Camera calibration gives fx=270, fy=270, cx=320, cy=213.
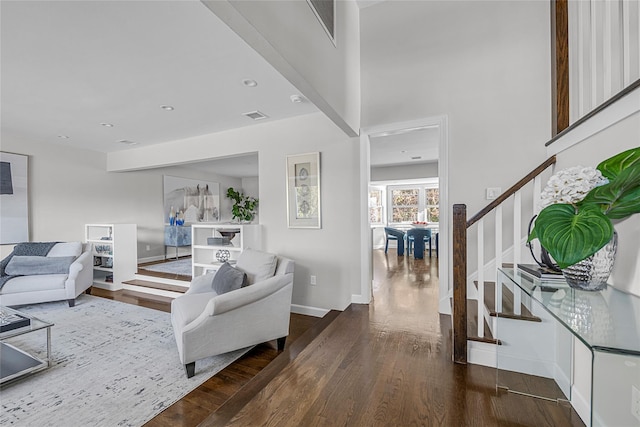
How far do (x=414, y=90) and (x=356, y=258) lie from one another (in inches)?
78.9

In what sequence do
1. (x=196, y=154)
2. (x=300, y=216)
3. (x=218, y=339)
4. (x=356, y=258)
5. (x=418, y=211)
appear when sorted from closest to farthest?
(x=218, y=339) → (x=356, y=258) → (x=300, y=216) → (x=196, y=154) → (x=418, y=211)

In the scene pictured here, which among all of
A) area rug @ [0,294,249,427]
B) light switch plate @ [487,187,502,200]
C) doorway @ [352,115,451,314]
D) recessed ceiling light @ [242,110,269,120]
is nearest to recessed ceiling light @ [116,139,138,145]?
recessed ceiling light @ [242,110,269,120]

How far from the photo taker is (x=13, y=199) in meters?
4.30

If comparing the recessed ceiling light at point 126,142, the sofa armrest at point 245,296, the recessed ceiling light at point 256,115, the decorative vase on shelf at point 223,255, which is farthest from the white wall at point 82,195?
the sofa armrest at point 245,296

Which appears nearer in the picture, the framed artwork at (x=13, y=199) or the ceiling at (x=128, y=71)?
the ceiling at (x=128, y=71)

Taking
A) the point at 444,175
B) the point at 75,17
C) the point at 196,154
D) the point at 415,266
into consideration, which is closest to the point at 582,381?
the point at 444,175

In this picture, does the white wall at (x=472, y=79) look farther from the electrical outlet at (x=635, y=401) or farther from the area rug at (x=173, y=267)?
the area rug at (x=173, y=267)

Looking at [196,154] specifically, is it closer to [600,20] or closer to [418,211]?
[600,20]

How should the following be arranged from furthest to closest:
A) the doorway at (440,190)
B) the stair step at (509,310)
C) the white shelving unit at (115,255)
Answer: the white shelving unit at (115,255) → the doorway at (440,190) → the stair step at (509,310)

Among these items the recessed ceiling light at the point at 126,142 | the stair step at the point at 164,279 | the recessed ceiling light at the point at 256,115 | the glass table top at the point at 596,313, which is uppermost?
the recessed ceiling light at the point at 256,115

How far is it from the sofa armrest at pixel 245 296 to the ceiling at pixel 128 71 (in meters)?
1.95

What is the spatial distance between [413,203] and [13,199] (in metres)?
8.82

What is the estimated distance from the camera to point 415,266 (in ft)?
18.6

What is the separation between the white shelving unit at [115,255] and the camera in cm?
480
